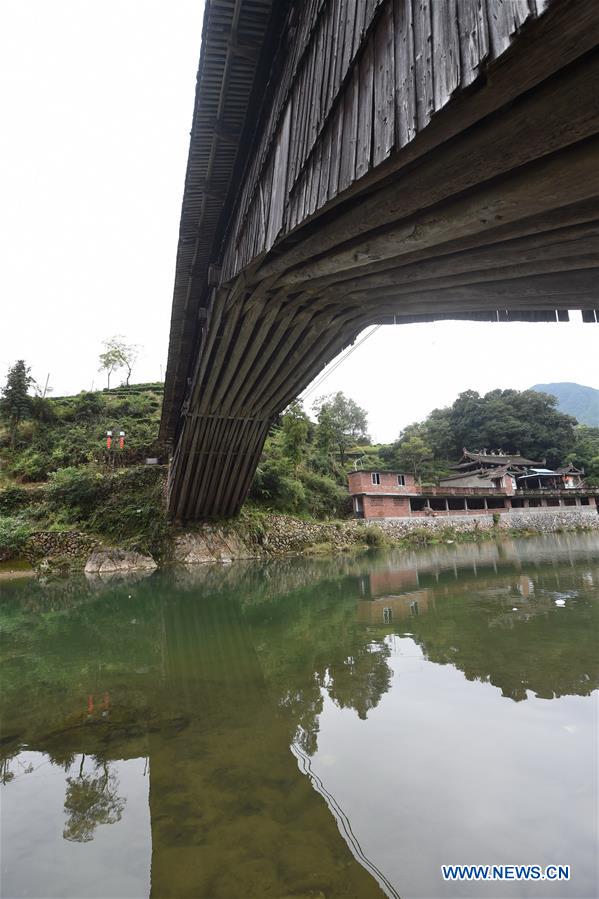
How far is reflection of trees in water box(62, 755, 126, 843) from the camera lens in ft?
7.09

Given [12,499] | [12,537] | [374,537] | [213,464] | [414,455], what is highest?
[414,455]

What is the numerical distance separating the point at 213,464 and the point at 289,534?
661 cm

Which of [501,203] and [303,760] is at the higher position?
[501,203]

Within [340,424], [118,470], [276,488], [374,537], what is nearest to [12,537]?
[118,470]

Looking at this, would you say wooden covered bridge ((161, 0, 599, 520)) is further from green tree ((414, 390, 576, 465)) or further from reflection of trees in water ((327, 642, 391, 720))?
green tree ((414, 390, 576, 465))

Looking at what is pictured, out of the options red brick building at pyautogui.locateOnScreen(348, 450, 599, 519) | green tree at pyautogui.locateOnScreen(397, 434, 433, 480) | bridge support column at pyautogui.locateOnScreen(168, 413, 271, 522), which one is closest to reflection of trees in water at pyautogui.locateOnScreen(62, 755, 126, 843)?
bridge support column at pyautogui.locateOnScreen(168, 413, 271, 522)

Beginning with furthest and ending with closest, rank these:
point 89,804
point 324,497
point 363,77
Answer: point 324,497, point 363,77, point 89,804

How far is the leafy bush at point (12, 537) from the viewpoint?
49.5 ft

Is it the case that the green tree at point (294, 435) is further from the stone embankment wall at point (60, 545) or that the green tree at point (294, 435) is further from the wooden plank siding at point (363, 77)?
the wooden plank siding at point (363, 77)

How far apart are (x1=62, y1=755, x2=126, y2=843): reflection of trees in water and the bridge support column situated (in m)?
10.7

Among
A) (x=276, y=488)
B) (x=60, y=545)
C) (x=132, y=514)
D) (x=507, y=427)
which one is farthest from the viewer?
(x=507, y=427)

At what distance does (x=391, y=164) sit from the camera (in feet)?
9.60

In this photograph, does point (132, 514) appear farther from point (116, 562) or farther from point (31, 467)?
point (31, 467)

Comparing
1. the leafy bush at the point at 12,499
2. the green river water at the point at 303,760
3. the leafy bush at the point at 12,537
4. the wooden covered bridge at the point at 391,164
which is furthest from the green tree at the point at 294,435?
the green river water at the point at 303,760
